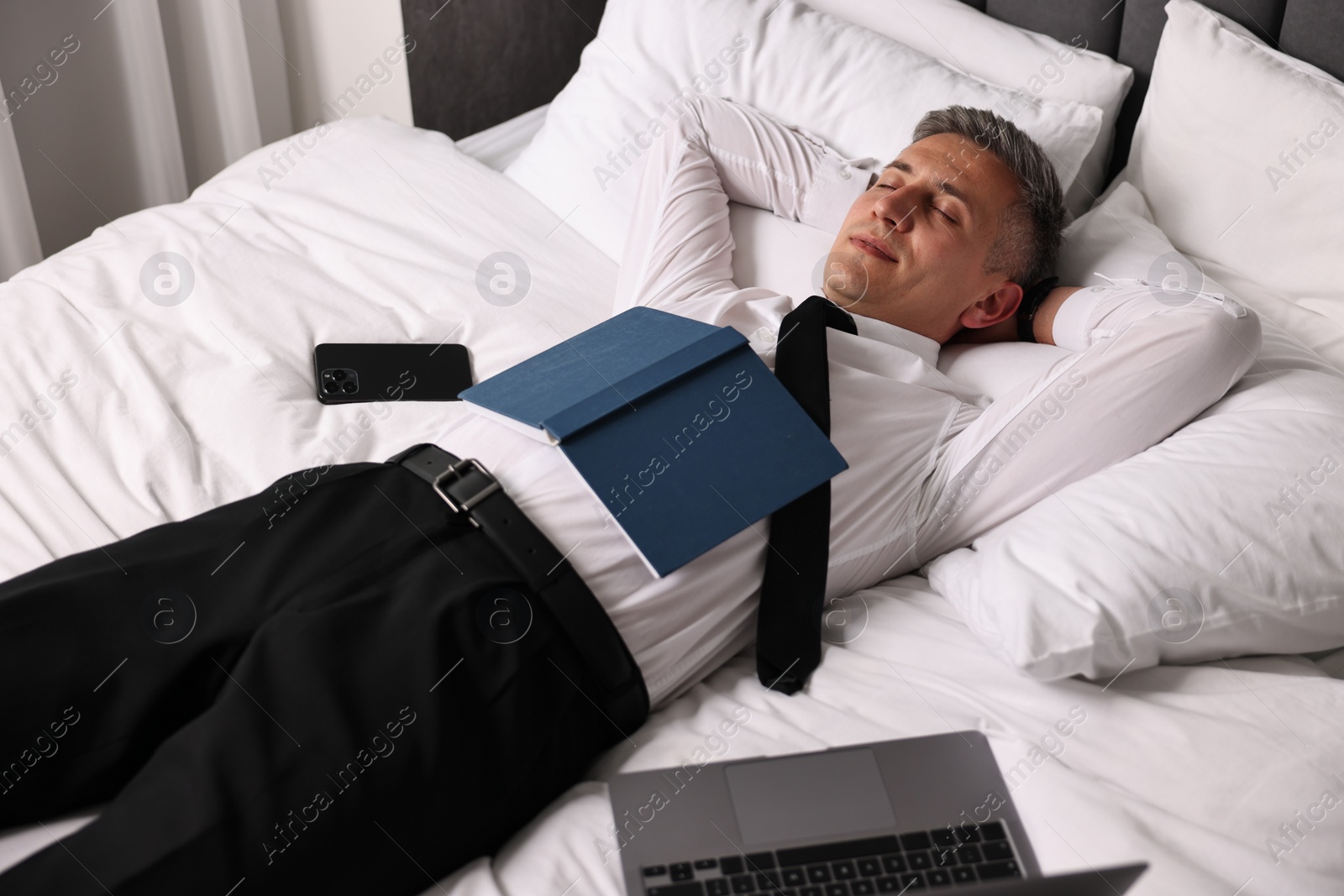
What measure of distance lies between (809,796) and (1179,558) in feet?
1.46

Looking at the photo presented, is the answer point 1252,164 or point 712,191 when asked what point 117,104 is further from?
point 1252,164

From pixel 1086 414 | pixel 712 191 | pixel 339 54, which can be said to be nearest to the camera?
pixel 1086 414

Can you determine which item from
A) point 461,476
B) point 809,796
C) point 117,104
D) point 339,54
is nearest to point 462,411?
point 461,476

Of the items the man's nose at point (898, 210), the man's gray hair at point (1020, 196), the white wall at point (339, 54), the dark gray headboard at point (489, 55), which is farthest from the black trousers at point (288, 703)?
the white wall at point (339, 54)

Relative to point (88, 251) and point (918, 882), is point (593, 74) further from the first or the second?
point (918, 882)

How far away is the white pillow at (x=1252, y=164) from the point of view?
4.52ft

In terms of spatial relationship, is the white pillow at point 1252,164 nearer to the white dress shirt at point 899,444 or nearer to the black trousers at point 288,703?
the white dress shirt at point 899,444

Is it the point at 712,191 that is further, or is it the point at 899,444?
the point at 712,191

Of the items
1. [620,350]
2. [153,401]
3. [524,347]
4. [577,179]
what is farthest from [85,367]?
[577,179]

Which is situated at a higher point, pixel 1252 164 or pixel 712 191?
pixel 1252 164

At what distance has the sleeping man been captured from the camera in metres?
0.84

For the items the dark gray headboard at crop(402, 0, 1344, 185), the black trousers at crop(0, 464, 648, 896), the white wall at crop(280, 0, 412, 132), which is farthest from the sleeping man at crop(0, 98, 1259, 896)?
the white wall at crop(280, 0, 412, 132)

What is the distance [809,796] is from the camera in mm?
921

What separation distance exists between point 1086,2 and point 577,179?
901 mm
